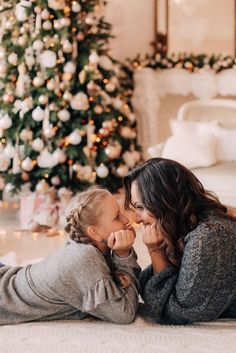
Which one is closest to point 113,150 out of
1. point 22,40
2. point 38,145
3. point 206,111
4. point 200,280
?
point 38,145

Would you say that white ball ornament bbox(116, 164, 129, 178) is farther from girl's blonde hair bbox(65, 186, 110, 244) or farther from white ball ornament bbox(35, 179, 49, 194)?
girl's blonde hair bbox(65, 186, 110, 244)

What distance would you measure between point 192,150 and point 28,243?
132cm

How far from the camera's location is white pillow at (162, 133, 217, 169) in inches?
172

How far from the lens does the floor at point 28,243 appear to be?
3787 mm

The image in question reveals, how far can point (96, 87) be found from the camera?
4.73m

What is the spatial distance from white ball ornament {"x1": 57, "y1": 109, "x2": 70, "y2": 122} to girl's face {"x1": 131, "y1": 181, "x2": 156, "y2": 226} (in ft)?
7.61

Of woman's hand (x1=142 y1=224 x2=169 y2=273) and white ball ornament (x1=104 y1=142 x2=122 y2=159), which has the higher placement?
woman's hand (x1=142 y1=224 x2=169 y2=273)

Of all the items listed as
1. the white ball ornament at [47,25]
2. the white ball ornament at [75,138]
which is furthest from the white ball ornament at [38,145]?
the white ball ornament at [47,25]

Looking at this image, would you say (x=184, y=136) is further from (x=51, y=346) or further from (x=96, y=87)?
(x=51, y=346)

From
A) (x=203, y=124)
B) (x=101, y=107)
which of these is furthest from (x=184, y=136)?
(x=101, y=107)

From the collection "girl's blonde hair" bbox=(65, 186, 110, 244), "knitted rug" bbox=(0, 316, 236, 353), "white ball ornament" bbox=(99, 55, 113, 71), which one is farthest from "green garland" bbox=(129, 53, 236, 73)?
"knitted rug" bbox=(0, 316, 236, 353)

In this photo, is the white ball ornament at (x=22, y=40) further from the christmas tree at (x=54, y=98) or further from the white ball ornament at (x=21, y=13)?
the white ball ornament at (x=21, y=13)

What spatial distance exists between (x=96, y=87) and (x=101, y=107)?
16 cm

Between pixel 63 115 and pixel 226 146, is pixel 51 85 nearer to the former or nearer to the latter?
pixel 63 115
